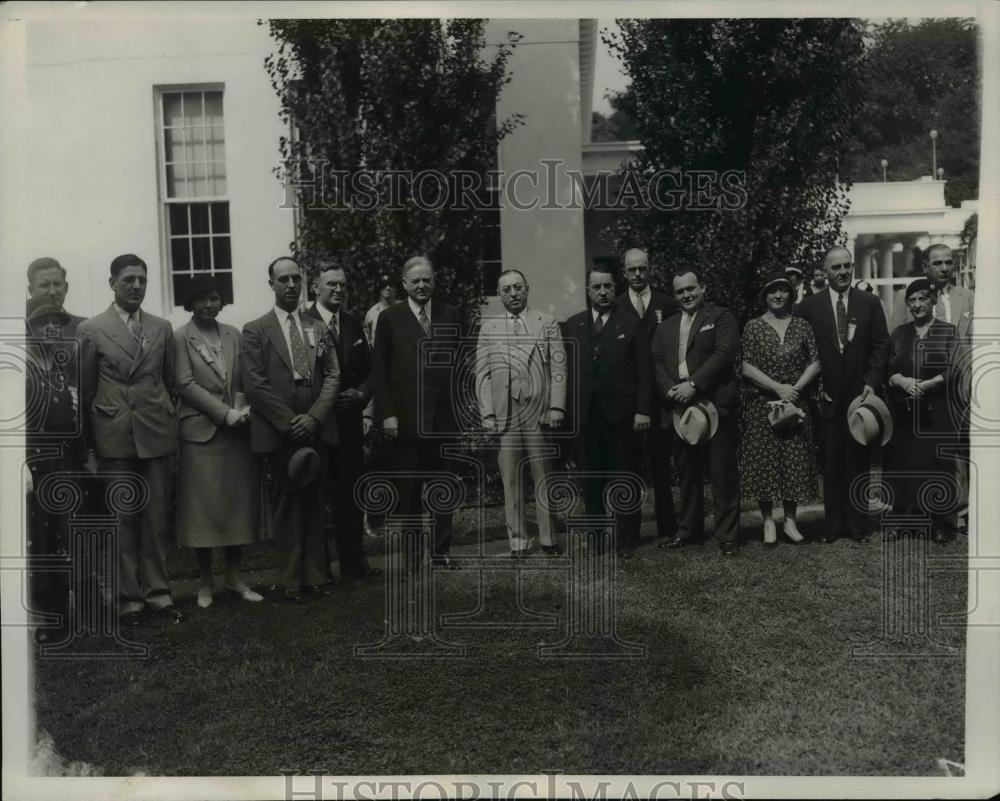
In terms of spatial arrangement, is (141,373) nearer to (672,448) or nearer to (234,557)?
(234,557)

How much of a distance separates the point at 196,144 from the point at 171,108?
0.28 meters

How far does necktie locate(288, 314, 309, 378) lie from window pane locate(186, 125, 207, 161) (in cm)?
93

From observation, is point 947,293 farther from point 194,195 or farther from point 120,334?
point 120,334

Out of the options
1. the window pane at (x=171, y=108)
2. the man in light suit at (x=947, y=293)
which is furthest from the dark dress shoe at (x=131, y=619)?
the man in light suit at (x=947, y=293)

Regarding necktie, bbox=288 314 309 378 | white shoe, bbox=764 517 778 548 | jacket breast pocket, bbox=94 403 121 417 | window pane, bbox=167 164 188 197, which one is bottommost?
white shoe, bbox=764 517 778 548

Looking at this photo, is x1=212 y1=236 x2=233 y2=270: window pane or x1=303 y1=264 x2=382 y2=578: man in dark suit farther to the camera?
x1=303 y1=264 x2=382 y2=578: man in dark suit

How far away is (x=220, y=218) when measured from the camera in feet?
17.7

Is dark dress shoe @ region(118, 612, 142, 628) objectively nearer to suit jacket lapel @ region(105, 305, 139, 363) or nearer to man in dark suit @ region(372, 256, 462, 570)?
suit jacket lapel @ region(105, 305, 139, 363)

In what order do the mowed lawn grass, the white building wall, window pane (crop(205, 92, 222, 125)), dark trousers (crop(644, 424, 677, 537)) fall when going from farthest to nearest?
dark trousers (crop(644, 424, 677, 537))
window pane (crop(205, 92, 222, 125))
the white building wall
the mowed lawn grass

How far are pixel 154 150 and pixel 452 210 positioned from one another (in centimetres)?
148

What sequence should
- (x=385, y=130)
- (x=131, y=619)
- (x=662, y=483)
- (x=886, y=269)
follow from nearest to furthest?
1. (x=131, y=619)
2. (x=385, y=130)
3. (x=886, y=269)
4. (x=662, y=483)

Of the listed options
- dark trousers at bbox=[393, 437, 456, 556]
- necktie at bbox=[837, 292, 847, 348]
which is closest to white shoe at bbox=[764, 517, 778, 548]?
necktie at bbox=[837, 292, 847, 348]

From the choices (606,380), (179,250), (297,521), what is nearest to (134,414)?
(179,250)

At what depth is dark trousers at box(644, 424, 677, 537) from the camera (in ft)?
20.2
